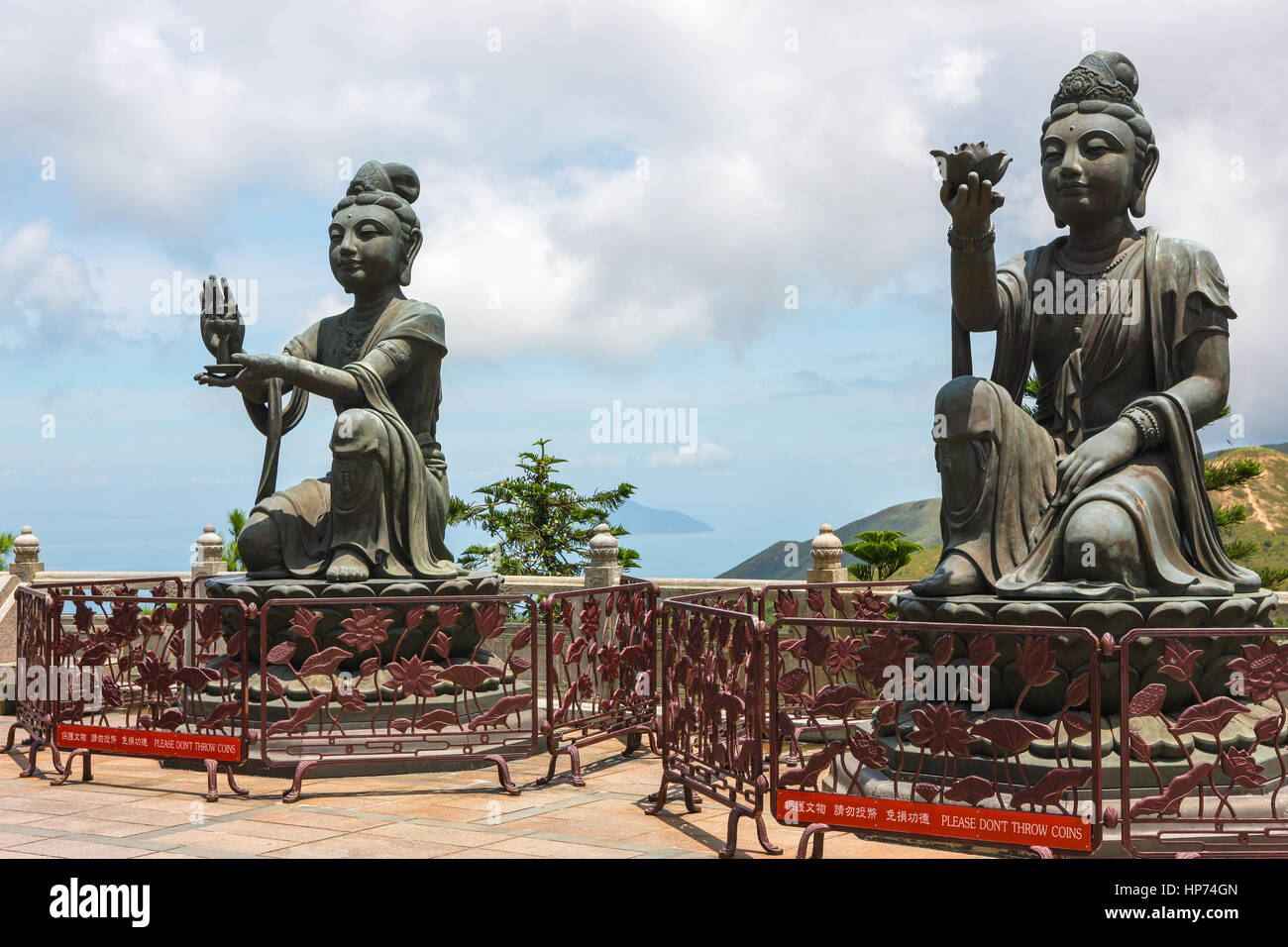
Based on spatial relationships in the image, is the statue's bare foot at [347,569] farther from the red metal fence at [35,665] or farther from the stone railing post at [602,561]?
the stone railing post at [602,561]

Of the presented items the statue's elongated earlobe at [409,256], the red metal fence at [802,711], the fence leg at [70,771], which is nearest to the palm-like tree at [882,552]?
the red metal fence at [802,711]

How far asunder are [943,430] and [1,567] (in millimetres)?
15492

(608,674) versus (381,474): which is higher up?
(381,474)

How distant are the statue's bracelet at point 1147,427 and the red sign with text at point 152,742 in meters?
4.62

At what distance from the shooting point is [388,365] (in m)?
8.00

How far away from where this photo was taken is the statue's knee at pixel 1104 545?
17.6 feet

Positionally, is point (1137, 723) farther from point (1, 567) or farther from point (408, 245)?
point (1, 567)

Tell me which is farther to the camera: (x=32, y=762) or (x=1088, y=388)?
(x=32, y=762)

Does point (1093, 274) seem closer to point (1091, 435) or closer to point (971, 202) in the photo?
point (1091, 435)

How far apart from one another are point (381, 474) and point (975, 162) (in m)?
4.00

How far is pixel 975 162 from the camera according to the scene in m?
5.61

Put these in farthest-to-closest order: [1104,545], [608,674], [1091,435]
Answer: [608,674]
[1091,435]
[1104,545]

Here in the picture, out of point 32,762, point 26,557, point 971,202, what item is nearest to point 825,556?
point 971,202

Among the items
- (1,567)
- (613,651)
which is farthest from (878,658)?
(1,567)
